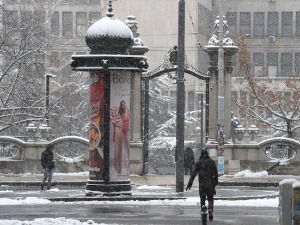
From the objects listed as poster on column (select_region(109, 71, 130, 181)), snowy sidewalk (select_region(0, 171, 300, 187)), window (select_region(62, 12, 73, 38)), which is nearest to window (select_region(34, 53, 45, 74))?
snowy sidewalk (select_region(0, 171, 300, 187))

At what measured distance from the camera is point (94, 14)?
100 metres

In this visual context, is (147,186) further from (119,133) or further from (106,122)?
(106,122)

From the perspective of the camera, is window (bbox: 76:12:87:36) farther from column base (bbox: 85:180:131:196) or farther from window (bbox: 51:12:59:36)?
column base (bbox: 85:180:131:196)

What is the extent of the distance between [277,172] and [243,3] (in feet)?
199

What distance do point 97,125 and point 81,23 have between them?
223 ft

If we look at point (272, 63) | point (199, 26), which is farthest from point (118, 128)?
point (272, 63)

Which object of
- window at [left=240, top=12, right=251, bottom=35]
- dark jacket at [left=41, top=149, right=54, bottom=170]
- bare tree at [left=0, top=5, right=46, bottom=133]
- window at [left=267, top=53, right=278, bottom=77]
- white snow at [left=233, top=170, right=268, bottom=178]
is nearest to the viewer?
dark jacket at [left=41, top=149, right=54, bottom=170]

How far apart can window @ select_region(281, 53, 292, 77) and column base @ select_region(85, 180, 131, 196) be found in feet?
230

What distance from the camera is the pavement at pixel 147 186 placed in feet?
106

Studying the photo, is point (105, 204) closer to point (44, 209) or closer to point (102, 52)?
point (44, 209)

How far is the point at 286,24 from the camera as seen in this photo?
105m

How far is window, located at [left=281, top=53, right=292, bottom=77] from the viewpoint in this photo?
10137 centimetres

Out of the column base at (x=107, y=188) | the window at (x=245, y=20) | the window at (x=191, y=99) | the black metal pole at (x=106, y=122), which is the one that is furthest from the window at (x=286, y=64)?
the black metal pole at (x=106, y=122)

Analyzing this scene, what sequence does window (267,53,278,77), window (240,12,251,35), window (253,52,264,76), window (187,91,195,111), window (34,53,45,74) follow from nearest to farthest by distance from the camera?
window (34,53,45,74)
window (267,53,278,77)
window (187,91,195,111)
window (253,52,264,76)
window (240,12,251,35)
